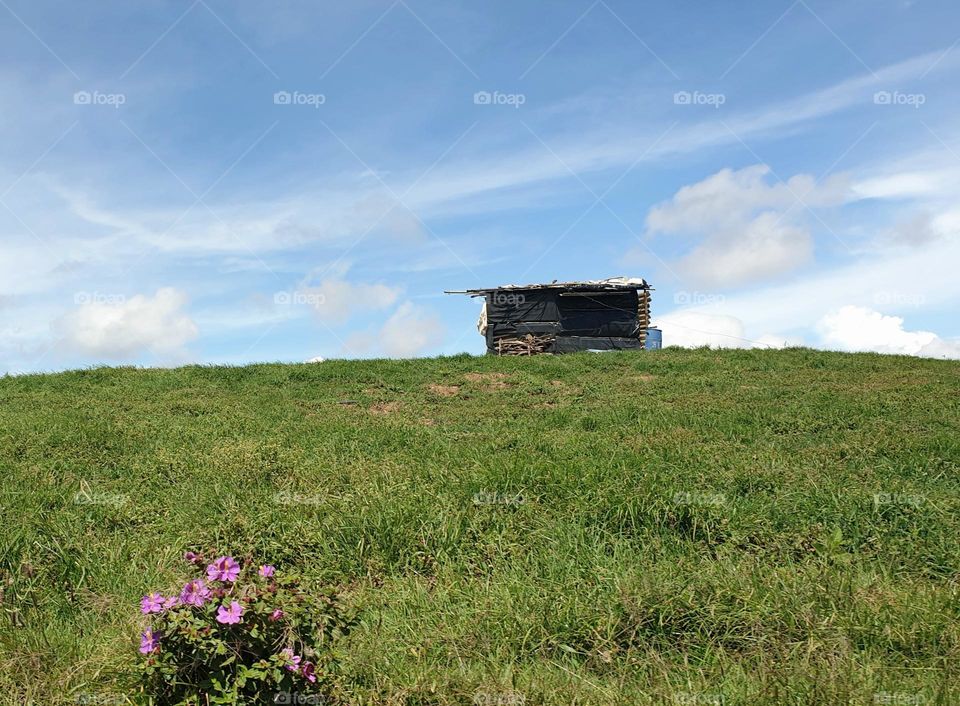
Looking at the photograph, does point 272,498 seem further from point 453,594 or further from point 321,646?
point 321,646

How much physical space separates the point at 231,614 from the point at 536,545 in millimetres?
2659

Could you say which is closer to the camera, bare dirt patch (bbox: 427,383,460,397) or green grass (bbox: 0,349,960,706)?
green grass (bbox: 0,349,960,706)

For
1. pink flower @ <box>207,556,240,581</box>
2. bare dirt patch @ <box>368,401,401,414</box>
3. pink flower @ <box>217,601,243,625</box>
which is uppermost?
bare dirt patch @ <box>368,401,401,414</box>

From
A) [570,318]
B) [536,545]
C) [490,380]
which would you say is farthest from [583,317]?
[536,545]

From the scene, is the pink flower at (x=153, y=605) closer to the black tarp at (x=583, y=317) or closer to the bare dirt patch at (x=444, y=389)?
the bare dirt patch at (x=444, y=389)

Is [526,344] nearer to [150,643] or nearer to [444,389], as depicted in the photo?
[444,389]

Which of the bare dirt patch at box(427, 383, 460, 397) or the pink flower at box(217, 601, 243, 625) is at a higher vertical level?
the bare dirt patch at box(427, 383, 460, 397)

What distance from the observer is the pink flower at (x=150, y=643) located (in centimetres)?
325

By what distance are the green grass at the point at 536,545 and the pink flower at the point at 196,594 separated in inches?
25.1

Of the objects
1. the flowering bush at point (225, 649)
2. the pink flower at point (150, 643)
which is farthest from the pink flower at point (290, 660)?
the pink flower at point (150, 643)

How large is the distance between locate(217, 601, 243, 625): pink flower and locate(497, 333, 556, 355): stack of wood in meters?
24.6

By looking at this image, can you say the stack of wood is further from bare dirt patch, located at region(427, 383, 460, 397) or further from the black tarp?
bare dirt patch, located at region(427, 383, 460, 397)

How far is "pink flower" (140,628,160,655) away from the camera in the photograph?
3245mm

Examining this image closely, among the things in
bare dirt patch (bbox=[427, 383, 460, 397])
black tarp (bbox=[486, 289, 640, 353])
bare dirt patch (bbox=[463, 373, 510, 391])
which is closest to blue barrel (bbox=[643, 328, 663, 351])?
black tarp (bbox=[486, 289, 640, 353])
